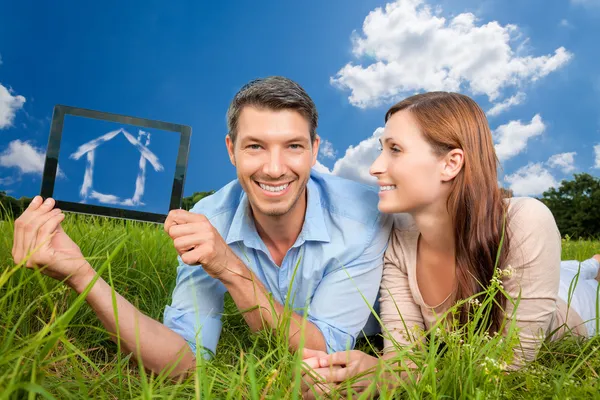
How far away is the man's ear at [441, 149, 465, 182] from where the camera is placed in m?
2.40

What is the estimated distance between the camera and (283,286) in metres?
2.79

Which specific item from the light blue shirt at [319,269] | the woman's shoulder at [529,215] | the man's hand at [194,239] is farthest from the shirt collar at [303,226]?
the woman's shoulder at [529,215]

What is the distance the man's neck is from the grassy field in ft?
1.66

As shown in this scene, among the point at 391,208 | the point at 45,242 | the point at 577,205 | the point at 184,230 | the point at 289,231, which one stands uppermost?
the point at 577,205

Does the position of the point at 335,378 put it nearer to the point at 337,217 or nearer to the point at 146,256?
the point at 337,217

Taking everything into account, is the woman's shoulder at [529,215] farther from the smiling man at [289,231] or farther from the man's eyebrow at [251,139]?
the man's eyebrow at [251,139]

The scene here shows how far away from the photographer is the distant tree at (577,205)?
16969 millimetres

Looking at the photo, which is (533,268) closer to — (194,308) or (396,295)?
(396,295)

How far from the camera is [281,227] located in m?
2.78

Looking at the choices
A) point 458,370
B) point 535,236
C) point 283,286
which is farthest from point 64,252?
point 535,236

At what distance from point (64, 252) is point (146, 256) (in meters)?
1.75

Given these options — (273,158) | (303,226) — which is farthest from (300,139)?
(303,226)

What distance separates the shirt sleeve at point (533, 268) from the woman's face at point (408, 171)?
0.37 m

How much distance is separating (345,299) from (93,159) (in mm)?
3285
